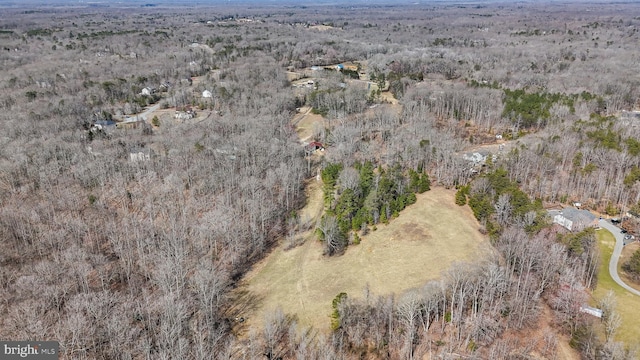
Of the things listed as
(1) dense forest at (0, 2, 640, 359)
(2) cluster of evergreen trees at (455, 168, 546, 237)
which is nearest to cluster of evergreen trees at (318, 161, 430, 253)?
(1) dense forest at (0, 2, 640, 359)

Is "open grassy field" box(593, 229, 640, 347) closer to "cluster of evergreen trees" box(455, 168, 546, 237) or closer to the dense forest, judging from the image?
the dense forest

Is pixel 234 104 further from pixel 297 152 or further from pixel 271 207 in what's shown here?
pixel 271 207

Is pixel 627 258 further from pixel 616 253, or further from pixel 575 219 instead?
pixel 575 219

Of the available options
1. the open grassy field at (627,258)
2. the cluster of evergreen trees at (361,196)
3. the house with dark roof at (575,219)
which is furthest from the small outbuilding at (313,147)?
the open grassy field at (627,258)

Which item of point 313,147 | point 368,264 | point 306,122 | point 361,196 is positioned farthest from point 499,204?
point 306,122

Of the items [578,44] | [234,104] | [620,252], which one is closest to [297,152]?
[234,104]
